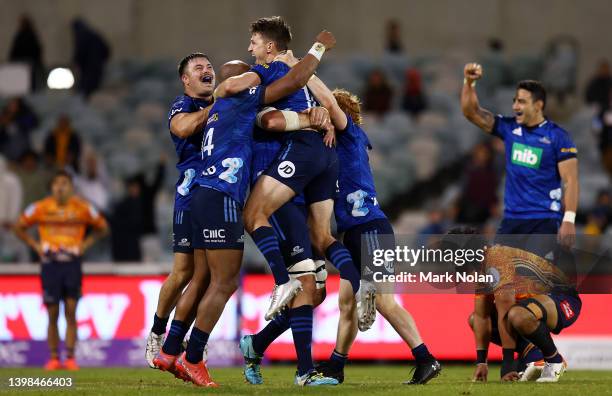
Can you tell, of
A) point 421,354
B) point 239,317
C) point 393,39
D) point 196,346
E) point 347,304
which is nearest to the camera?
point 196,346

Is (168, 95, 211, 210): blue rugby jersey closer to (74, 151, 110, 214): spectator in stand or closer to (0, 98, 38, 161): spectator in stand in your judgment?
(74, 151, 110, 214): spectator in stand

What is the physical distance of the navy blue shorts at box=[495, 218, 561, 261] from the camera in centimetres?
1072

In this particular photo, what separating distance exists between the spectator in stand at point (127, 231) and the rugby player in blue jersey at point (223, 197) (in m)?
9.31

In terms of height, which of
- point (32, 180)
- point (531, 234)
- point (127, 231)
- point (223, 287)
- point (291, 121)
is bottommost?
point (127, 231)

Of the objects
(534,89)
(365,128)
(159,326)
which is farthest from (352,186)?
(365,128)

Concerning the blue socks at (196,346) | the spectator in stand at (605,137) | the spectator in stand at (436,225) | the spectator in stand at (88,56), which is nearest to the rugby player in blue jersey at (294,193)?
the blue socks at (196,346)

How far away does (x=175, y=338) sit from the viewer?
30.5ft

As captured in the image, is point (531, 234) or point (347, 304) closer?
point (347, 304)

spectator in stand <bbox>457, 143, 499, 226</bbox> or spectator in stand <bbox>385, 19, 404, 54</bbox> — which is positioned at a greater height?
spectator in stand <bbox>385, 19, 404, 54</bbox>

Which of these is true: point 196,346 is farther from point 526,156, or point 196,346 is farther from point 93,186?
point 93,186

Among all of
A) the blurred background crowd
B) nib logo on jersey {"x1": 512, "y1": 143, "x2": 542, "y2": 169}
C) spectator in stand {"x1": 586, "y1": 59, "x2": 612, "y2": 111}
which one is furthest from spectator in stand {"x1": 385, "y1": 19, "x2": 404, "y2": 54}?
nib logo on jersey {"x1": 512, "y1": 143, "x2": 542, "y2": 169}

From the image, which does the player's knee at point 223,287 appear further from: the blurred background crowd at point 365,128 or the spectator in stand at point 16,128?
the spectator in stand at point 16,128

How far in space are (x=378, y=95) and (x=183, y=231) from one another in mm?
12040

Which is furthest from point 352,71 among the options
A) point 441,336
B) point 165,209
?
point 441,336
